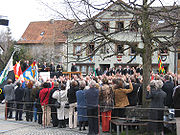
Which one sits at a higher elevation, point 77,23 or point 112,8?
point 112,8

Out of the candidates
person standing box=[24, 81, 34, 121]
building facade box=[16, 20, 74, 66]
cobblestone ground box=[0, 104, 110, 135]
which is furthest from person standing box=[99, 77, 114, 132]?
building facade box=[16, 20, 74, 66]

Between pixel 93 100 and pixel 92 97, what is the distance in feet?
0.42

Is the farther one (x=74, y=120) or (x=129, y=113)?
(x=74, y=120)

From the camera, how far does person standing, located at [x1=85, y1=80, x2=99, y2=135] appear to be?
34.8ft

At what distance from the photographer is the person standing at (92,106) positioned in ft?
34.8

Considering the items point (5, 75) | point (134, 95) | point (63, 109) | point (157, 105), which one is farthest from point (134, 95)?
point (5, 75)

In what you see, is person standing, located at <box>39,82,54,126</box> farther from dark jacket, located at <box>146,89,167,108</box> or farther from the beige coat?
dark jacket, located at <box>146,89,167,108</box>

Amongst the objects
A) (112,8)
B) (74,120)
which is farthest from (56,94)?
(112,8)

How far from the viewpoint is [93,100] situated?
418 inches

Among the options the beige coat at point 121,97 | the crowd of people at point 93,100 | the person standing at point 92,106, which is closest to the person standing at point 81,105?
the crowd of people at point 93,100

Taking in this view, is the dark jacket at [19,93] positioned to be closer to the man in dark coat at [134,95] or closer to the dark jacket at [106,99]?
the dark jacket at [106,99]

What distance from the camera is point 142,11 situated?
985 cm

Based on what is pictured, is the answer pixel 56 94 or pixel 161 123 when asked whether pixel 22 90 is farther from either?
pixel 161 123

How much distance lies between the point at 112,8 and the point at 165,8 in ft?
7.63
